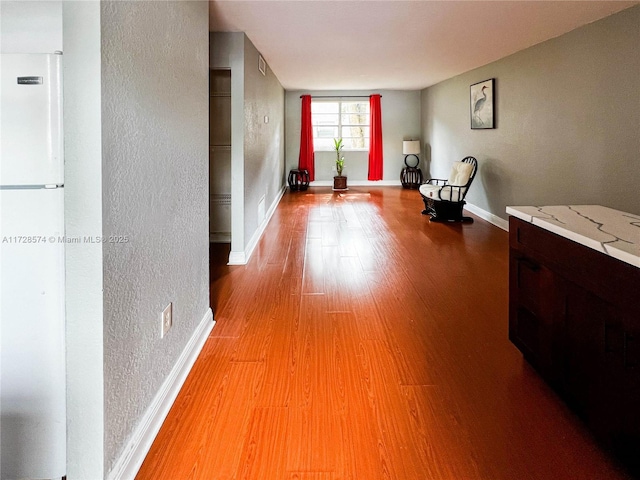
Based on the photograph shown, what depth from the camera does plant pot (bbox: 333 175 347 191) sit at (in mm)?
10453

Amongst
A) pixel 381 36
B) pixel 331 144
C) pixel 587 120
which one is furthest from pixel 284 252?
pixel 331 144

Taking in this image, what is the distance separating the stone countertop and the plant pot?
821cm

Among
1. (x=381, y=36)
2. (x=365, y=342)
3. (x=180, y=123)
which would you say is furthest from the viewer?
(x=381, y=36)

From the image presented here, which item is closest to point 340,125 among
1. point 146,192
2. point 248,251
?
point 248,251

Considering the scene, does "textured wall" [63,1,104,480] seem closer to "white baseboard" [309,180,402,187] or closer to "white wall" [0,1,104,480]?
"white wall" [0,1,104,480]

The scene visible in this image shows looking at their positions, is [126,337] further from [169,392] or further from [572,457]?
[572,457]

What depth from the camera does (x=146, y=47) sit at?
1.70 metres

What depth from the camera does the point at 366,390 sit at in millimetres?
2146

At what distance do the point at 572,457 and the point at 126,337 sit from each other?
5.21ft

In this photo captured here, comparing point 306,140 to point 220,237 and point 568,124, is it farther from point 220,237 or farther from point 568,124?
point 568,124

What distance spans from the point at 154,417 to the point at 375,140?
31.6ft

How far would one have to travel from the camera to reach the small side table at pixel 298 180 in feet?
34.1

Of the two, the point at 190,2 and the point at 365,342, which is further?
the point at 365,342

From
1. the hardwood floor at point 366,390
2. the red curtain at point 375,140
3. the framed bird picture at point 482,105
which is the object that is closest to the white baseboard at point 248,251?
the hardwood floor at point 366,390
